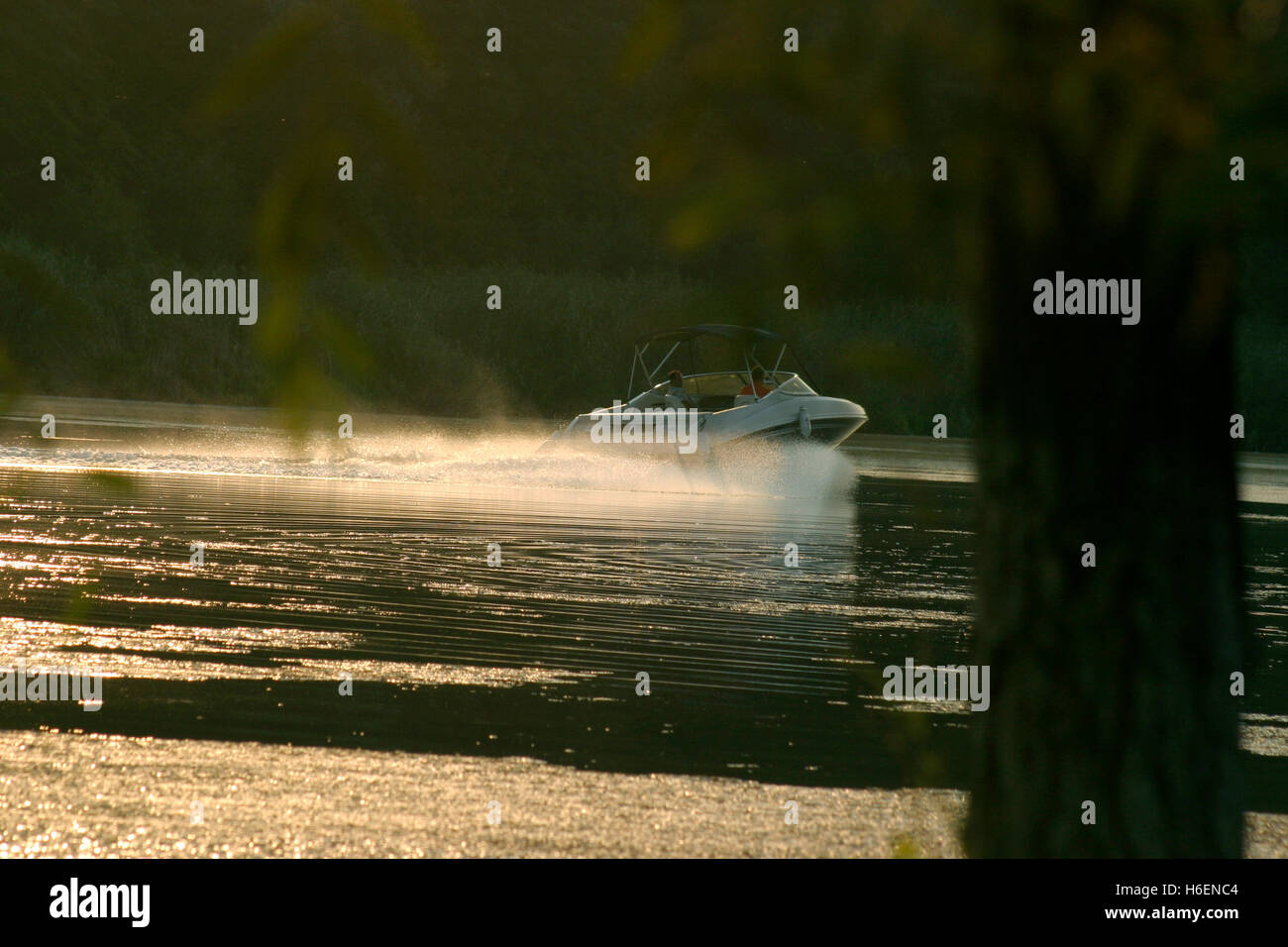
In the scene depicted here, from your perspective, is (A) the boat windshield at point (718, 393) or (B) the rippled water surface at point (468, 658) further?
(A) the boat windshield at point (718, 393)

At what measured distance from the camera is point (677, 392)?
82.2ft

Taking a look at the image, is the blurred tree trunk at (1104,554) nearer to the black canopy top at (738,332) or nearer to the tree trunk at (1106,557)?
the tree trunk at (1106,557)

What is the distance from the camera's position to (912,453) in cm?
3419

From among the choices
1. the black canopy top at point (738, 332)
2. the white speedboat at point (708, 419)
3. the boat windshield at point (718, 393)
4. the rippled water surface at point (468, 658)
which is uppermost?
the boat windshield at point (718, 393)

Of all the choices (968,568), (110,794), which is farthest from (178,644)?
(968,568)

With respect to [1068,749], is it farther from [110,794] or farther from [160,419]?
[160,419]

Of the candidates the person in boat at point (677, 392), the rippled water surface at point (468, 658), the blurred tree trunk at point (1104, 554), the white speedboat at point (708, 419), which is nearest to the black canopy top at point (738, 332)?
the blurred tree trunk at point (1104, 554)

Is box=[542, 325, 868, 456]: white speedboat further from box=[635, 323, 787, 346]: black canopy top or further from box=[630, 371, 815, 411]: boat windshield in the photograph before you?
box=[635, 323, 787, 346]: black canopy top

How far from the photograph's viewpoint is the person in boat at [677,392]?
81.5 feet

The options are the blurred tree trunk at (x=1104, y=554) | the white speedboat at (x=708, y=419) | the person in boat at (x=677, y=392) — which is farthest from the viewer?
the person in boat at (x=677, y=392)

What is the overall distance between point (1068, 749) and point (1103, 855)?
0.79 ft

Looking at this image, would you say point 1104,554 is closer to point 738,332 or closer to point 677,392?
point 738,332

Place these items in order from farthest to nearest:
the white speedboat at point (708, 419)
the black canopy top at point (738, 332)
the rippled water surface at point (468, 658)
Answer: the white speedboat at point (708, 419) → the rippled water surface at point (468, 658) → the black canopy top at point (738, 332)

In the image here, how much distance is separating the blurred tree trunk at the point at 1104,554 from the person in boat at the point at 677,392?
21278 millimetres
